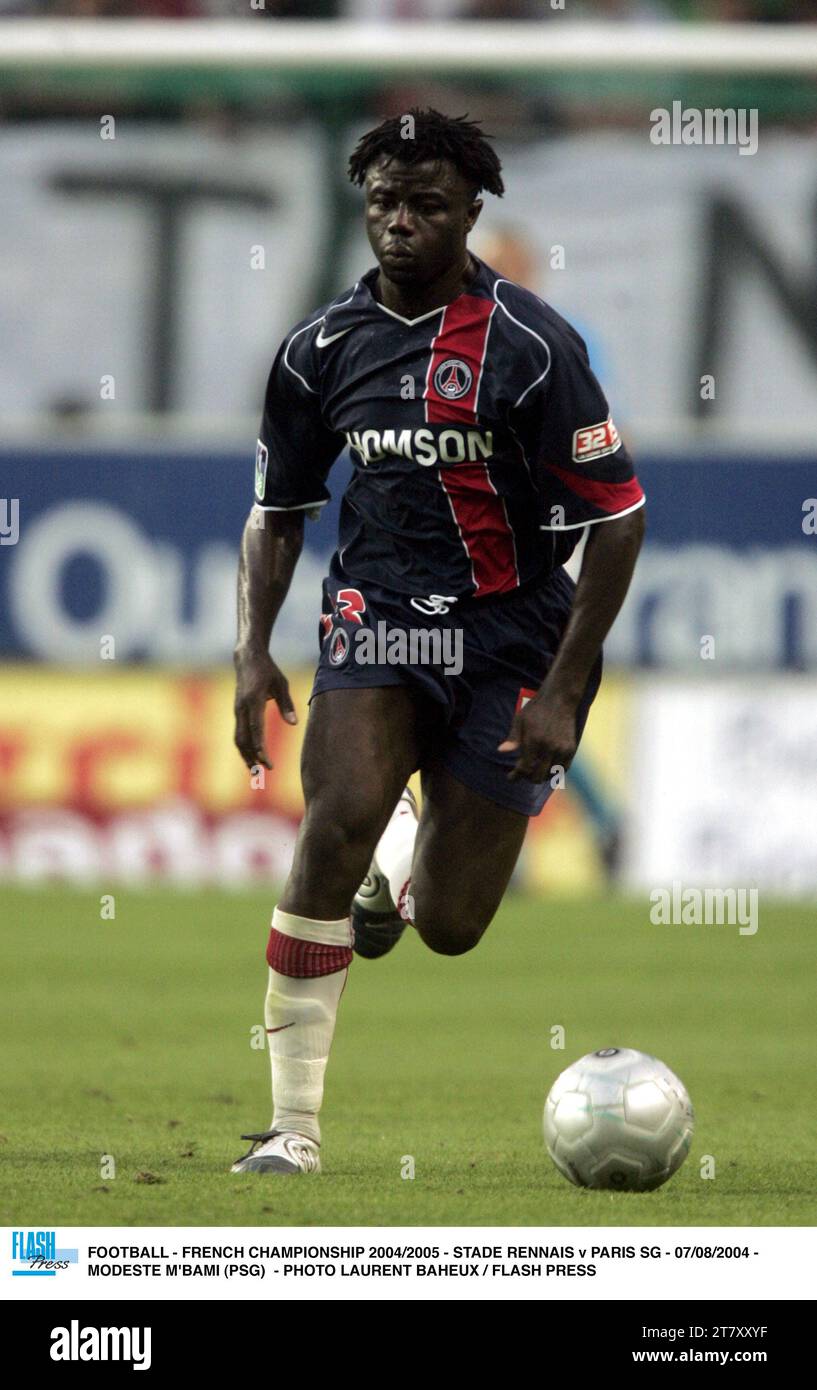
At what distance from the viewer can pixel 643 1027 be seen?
9414mm

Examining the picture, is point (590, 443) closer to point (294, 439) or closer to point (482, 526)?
point (482, 526)

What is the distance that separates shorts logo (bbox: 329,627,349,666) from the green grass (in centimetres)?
127

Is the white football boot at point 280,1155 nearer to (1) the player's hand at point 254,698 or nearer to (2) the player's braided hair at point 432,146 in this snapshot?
(1) the player's hand at point 254,698

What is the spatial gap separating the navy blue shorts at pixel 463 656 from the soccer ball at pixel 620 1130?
915 mm

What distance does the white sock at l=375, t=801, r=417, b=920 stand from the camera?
7191 mm

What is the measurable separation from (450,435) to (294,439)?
1.64 ft

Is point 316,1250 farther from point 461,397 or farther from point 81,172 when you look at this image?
point 81,172

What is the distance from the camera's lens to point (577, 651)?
596cm

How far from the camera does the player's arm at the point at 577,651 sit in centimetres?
588

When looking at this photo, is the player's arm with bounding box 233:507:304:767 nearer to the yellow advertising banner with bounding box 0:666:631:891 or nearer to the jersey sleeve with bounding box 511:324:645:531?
the jersey sleeve with bounding box 511:324:645:531

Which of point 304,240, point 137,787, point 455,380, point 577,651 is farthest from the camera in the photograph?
point 304,240

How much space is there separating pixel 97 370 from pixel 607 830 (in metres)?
5.08

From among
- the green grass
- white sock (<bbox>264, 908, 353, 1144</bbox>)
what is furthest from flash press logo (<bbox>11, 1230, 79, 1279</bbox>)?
white sock (<bbox>264, 908, 353, 1144</bbox>)

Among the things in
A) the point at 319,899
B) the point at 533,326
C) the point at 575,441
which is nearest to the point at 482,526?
the point at 575,441
